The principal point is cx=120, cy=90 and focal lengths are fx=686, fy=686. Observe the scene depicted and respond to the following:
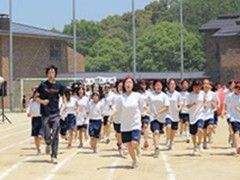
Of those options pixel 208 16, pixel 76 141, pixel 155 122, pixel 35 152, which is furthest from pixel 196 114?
pixel 208 16

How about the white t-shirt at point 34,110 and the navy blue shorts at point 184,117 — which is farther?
the navy blue shorts at point 184,117

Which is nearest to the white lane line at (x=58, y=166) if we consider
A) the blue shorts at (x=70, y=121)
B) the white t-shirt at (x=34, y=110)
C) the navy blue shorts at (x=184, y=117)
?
the white t-shirt at (x=34, y=110)

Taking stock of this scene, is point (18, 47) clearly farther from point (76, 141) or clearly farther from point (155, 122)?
point (155, 122)

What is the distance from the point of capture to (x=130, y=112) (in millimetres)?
14219

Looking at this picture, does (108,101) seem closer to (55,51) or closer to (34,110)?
(34,110)

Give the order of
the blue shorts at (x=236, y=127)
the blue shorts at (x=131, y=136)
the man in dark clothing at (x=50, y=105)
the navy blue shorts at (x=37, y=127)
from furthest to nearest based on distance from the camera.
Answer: the navy blue shorts at (x=37, y=127), the blue shorts at (x=236, y=127), the man in dark clothing at (x=50, y=105), the blue shorts at (x=131, y=136)

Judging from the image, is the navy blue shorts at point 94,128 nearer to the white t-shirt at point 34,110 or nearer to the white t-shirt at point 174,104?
the white t-shirt at point 34,110

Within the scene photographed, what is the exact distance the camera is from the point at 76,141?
2194 cm

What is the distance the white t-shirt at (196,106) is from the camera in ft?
56.0

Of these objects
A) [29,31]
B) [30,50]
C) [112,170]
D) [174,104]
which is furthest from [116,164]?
[30,50]

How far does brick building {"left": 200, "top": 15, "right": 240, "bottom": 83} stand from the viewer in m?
59.1

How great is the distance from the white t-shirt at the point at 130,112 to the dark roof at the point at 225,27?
47.0 meters

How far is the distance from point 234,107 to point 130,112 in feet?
11.3

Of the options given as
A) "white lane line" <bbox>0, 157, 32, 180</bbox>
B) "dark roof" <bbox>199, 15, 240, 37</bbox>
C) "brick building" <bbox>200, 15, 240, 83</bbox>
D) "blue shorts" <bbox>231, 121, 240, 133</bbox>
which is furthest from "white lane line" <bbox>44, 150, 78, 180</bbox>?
"dark roof" <bbox>199, 15, 240, 37</bbox>
